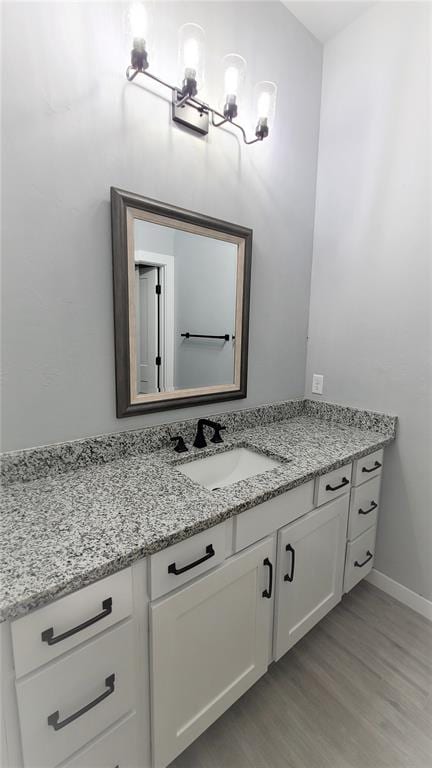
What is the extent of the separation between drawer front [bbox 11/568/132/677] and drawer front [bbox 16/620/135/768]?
3 centimetres

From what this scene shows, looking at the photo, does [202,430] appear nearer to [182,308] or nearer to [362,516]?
[182,308]

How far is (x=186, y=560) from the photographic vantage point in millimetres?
900

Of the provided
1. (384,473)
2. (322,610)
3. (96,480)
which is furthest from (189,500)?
(384,473)

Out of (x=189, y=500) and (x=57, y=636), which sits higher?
(x=189, y=500)

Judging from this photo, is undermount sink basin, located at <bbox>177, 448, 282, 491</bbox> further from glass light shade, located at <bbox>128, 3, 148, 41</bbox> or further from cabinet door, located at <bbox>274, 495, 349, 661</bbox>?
glass light shade, located at <bbox>128, 3, 148, 41</bbox>

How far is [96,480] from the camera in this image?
1.09 m

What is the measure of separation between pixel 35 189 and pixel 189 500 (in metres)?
1.02

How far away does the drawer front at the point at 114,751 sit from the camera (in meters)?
0.79

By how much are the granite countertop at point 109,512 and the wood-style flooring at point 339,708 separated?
849 mm

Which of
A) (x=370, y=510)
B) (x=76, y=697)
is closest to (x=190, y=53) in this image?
(x=76, y=697)

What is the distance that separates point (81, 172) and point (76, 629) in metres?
1.25

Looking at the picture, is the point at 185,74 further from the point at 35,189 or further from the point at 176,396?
the point at 176,396

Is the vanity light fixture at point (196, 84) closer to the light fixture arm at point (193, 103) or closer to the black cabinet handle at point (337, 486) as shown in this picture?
the light fixture arm at point (193, 103)

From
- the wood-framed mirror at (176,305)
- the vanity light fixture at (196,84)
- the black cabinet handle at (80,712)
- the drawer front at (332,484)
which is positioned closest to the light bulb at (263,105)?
the vanity light fixture at (196,84)
